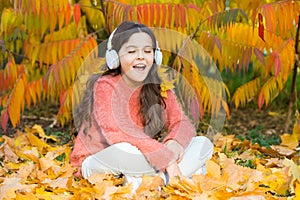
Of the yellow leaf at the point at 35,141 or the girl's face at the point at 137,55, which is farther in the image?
the yellow leaf at the point at 35,141

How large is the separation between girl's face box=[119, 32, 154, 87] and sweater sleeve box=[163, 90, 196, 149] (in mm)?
232

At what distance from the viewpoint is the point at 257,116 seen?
4.58 meters

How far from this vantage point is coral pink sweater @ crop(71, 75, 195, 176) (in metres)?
2.34

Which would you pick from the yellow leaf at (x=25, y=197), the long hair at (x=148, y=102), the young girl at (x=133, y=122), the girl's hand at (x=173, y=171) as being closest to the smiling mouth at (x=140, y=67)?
the young girl at (x=133, y=122)

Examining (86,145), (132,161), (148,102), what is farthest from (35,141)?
(132,161)

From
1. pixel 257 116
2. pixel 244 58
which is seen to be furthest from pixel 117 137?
pixel 257 116

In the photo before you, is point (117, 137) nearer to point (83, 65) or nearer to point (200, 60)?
point (83, 65)

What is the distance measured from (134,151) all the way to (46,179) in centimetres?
42

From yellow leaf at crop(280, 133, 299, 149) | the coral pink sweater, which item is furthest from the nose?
yellow leaf at crop(280, 133, 299, 149)

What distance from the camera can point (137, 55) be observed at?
7.85ft

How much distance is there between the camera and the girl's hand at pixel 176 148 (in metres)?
2.38

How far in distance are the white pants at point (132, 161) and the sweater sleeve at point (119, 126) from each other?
4 cm

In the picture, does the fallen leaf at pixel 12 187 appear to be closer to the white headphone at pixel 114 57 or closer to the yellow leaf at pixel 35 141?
the white headphone at pixel 114 57

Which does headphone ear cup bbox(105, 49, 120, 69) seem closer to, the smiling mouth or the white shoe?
the smiling mouth
